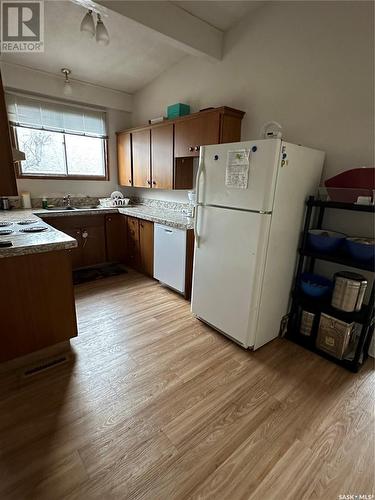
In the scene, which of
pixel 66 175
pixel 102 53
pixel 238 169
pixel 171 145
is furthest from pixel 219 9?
pixel 66 175

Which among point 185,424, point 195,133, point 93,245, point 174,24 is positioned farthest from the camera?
point 93,245

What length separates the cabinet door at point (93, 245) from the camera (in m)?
3.51

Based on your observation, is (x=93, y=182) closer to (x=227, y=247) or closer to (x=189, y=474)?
(x=227, y=247)

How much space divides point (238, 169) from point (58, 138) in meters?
3.11

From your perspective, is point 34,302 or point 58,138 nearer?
point 34,302

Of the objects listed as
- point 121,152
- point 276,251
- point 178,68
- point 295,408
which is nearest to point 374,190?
point 276,251

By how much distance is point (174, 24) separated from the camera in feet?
7.29

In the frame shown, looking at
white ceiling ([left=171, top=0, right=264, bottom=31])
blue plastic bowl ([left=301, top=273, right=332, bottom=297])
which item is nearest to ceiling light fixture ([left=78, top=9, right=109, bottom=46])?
white ceiling ([left=171, top=0, right=264, bottom=31])

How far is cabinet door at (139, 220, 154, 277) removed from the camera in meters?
3.22

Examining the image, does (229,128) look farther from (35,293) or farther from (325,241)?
(35,293)

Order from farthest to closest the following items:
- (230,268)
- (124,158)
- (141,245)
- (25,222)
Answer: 1. (124,158)
2. (141,245)
3. (25,222)
4. (230,268)

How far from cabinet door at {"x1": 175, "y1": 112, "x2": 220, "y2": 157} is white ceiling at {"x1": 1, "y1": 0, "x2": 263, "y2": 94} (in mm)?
682

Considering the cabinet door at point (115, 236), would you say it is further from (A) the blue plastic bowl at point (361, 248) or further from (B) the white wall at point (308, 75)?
(A) the blue plastic bowl at point (361, 248)

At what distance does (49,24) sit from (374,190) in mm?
3250
